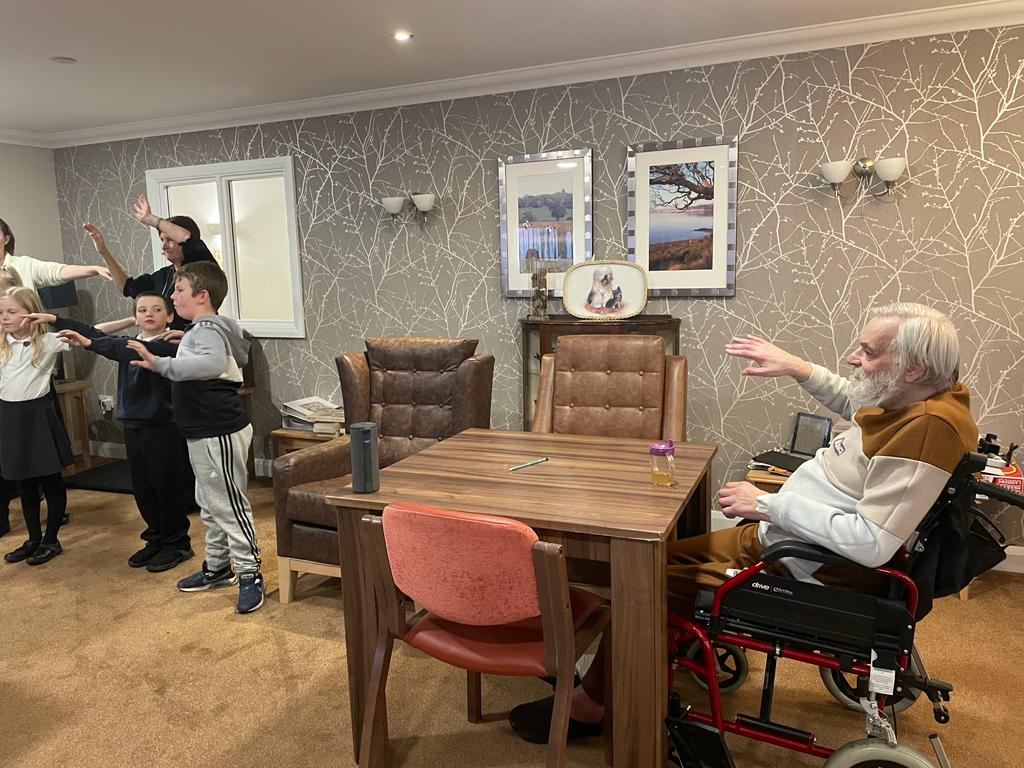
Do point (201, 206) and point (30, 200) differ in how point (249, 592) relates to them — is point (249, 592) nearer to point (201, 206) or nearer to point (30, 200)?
point (201, 206)

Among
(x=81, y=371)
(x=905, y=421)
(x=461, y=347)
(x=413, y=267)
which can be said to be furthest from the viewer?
(x=81, y=371)

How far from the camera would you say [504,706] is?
231 cm

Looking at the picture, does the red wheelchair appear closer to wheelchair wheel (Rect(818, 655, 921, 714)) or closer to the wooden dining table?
the wooden dining table

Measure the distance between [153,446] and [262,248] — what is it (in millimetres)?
1985

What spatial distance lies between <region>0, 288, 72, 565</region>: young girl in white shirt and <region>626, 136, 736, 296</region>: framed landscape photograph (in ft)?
9.76

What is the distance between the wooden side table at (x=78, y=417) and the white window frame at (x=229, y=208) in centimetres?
105

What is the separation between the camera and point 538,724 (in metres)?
2.16

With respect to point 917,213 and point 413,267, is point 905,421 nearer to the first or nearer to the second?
point 917,213

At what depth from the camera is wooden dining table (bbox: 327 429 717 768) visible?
66.2 inches

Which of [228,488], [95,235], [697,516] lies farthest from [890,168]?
[95,235]

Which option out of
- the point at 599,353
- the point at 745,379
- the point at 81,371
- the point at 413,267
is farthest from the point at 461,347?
the point at 81,371

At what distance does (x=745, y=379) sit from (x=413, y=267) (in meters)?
2.02

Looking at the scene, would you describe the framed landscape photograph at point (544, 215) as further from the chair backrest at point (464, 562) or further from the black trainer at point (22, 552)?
the black trainer at point (22, 552)

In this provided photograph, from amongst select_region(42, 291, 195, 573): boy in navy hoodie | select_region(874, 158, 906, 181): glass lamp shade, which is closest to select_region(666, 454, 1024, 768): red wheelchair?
select_region(874, 158, 906, 181): glass lamp shade
